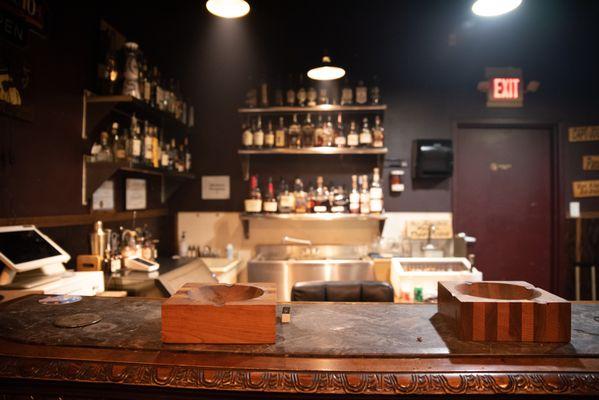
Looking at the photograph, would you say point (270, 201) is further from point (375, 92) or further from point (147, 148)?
point (375, 92)

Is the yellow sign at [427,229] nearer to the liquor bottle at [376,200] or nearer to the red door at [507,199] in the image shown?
the red door at [507,199]

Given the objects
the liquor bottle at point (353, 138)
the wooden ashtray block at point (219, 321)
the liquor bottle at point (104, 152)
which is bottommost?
the wooden ashtray block at point (219, 321)

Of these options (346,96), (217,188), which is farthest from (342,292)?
(217,188)

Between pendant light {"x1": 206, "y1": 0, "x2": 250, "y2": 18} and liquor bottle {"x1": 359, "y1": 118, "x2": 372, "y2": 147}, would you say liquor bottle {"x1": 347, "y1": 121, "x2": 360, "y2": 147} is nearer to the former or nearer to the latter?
liquor bottle {"x1": 359, "y1": 118, "x2": 372, "y2": 147}

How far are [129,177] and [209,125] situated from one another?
113 cm

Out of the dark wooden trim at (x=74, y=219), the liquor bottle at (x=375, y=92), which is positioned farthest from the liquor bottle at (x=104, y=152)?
the liquor bottle at (x=375, y=92)

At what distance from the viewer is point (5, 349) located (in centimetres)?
98

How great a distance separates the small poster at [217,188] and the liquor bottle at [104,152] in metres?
1.41

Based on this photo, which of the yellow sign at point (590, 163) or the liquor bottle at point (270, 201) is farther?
the yellow sign at point (590, 163)

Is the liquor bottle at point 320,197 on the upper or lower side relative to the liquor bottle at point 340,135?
lower

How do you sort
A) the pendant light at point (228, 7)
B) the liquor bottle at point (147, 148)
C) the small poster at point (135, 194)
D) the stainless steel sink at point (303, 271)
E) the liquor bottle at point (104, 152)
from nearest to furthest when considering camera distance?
the pendant light at point (228, 7) → the liquor bottle at point (104, 152) → the liquor bottle at point (147, 148) → the small poster at point (135, 194) → the stainless steel sink at point (303, 271)

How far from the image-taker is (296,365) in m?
0.89

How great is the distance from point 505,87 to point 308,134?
203 centimetres

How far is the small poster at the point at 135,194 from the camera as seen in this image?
3178mm
